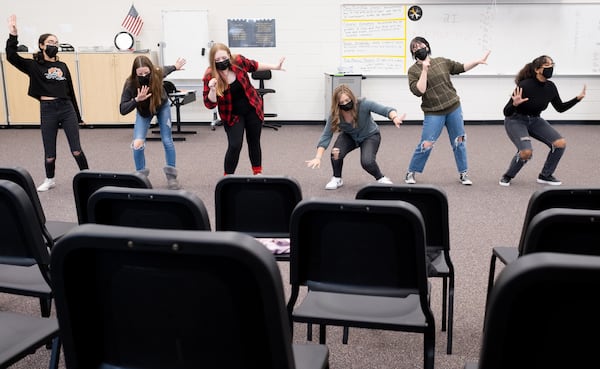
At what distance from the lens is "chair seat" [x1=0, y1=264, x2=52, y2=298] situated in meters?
2.06

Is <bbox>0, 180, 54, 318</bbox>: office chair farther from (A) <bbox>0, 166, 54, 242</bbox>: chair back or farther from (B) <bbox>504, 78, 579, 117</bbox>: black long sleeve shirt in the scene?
(B) <bbox>504, 78, 579, 117</bbox>: black long sleeve shirt

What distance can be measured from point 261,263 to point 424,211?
147 cm

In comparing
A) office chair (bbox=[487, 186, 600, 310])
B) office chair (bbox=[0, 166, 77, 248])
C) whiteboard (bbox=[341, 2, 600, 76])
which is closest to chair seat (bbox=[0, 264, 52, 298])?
office chair (bbox=[0, 166, 77, 248])

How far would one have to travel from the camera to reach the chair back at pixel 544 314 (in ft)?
2.78

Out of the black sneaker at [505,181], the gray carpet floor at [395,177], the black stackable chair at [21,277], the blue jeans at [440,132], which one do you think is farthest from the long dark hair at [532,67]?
the black stackable chair at [21,277]

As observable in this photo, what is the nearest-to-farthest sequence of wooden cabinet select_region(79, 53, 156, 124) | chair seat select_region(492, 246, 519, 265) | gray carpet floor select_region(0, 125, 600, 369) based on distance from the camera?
chair seat select_region(492, 246, 519, 265), gray carpet floor select_region(0, 125, 600, 369), wooden cabinet select_region(79, 53, 156, 124)

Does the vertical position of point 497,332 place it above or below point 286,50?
below

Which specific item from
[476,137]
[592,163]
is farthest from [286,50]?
[592,163]

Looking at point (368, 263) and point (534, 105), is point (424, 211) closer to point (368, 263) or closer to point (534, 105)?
point (368, 263)

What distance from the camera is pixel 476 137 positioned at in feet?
28.8

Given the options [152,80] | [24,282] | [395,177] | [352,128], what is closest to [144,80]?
[152,80]

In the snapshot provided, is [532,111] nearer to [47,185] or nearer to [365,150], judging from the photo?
[365,150]

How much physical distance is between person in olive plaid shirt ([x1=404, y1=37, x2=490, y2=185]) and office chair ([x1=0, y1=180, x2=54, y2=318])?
4136mm

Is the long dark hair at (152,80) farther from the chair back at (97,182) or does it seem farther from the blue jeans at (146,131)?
A: the chair back at (97,182)
